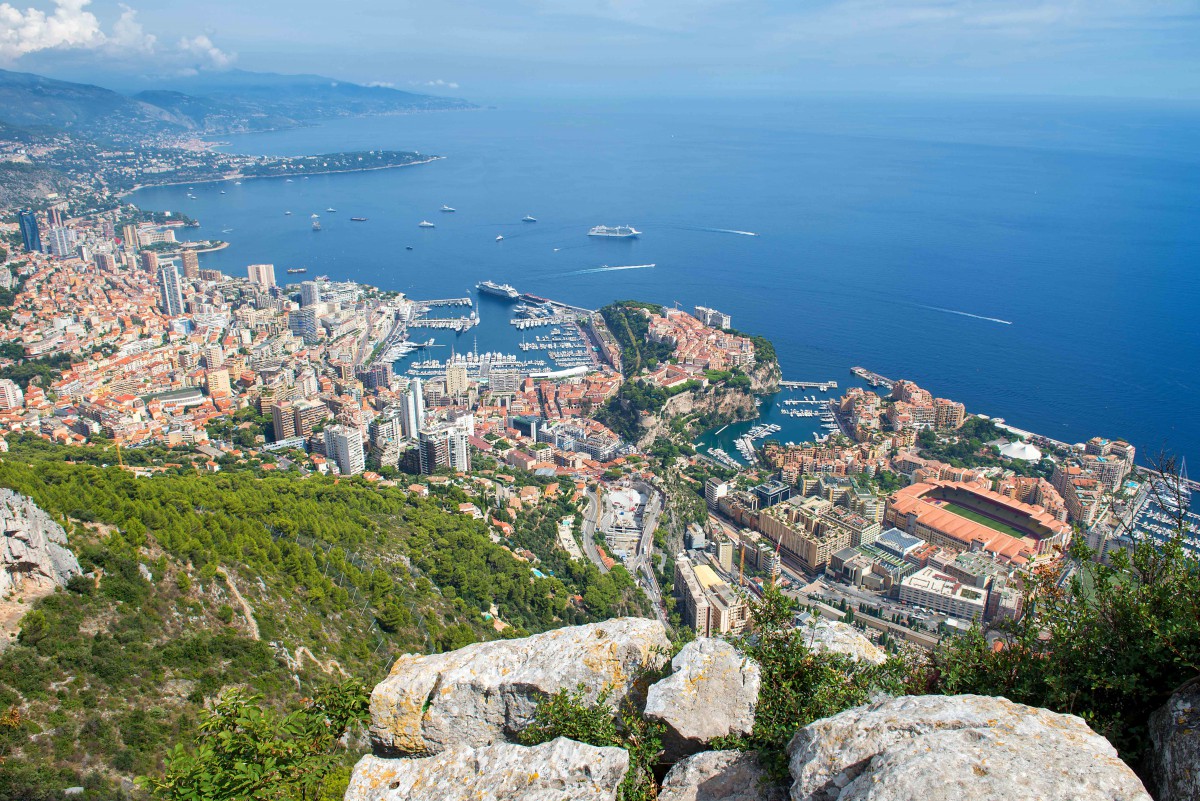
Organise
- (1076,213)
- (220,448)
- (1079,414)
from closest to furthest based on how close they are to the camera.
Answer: (220,448) → (1079,414) → (1076,213)

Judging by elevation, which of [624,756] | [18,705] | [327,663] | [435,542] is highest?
[624,756]

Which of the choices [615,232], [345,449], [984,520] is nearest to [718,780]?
[984,520]

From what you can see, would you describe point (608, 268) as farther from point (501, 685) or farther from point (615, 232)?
point (501, 685)

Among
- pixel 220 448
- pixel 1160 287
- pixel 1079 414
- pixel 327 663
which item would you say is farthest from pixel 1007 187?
pixel 327 663

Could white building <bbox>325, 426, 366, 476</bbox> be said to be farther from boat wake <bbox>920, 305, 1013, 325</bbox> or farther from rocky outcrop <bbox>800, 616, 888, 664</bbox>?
boat wake <bbox>920, 305, 1013, 325</bbox>

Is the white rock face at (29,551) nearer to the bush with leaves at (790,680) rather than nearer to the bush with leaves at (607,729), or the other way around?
the bush with leaves at (607,729)

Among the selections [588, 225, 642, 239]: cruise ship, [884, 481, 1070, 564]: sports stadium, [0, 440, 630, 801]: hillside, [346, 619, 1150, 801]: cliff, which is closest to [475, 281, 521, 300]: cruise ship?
[588, 225, 642, 239]: cruise ship

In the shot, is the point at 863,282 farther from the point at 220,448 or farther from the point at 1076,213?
the point at 220,448

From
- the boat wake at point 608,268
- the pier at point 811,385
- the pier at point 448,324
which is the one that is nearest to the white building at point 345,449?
the pier at point 448,324
